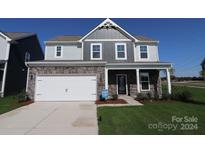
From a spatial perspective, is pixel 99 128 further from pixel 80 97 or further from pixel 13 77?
pixel 13 77

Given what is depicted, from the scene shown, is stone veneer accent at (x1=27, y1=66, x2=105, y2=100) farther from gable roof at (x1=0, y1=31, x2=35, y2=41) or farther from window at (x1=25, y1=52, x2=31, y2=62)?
window at (x1=25, y1=52, x2=31, y2=62)

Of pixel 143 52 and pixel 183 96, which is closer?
pixel 183 96

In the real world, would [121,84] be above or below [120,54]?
below

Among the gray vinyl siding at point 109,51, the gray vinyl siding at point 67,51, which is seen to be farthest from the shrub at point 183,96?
the gray vinyl siding at point 67,51

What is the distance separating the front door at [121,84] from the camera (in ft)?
49.9

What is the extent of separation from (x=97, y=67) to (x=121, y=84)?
3.37m

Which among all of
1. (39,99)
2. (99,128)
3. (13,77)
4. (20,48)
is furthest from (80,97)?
(20,48)

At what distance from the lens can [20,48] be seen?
17766 millimetres

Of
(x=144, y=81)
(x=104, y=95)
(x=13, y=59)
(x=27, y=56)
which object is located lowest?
(x=104, y=95)

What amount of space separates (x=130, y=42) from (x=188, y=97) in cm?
735

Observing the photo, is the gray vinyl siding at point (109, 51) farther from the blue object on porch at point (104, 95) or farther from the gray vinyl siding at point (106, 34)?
the blue object on porch at point (104, 95)

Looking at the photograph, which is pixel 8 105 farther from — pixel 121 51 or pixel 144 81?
pixel 144 81

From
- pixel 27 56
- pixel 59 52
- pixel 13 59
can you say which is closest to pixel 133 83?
pixel 59 52

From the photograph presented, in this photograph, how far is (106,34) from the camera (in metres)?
16.0
